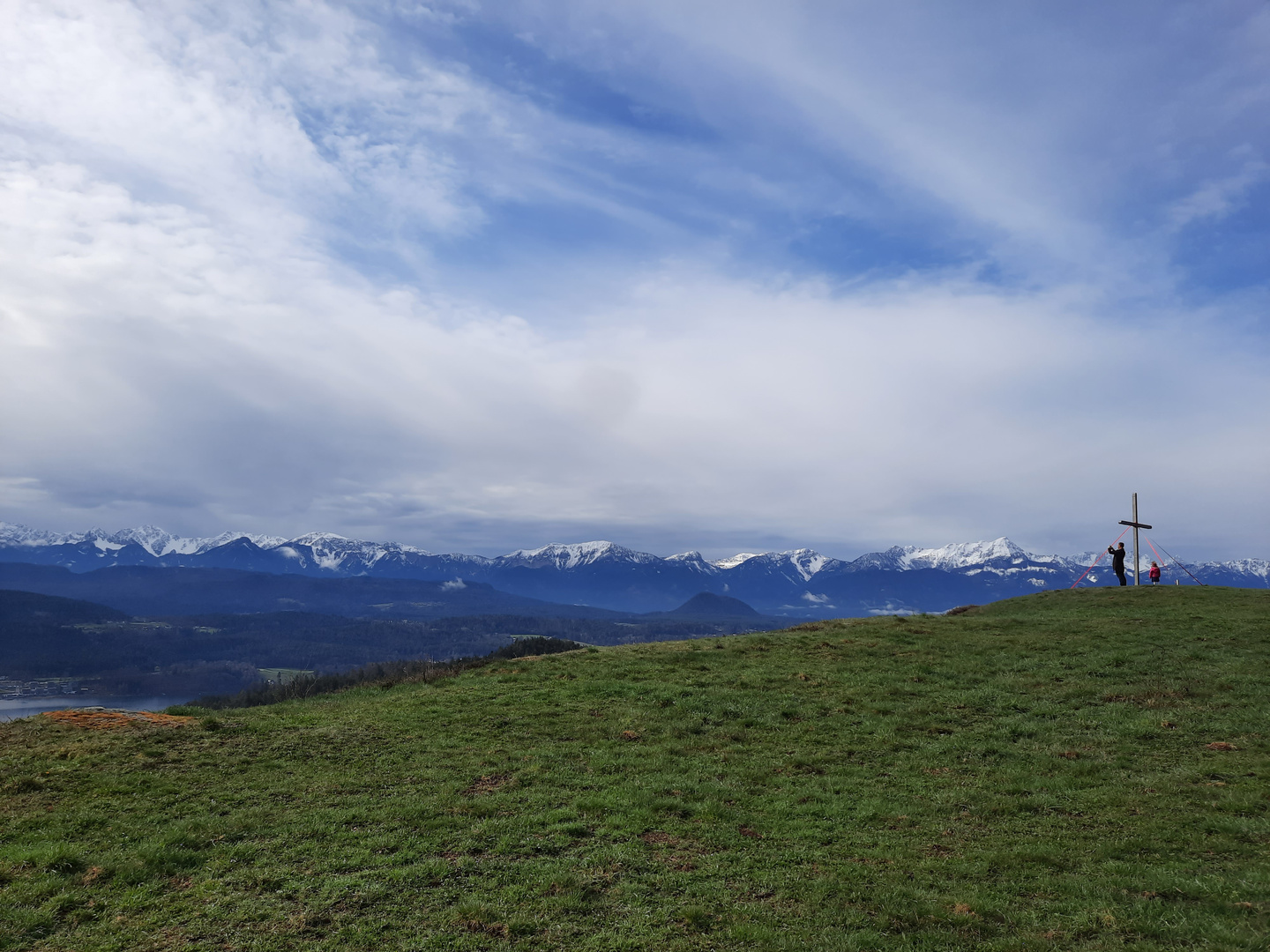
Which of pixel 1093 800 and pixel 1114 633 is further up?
pixel 1114 633

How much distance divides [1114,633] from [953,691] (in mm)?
15210

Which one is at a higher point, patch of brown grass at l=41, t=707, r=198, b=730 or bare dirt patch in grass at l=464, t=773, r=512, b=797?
patch of brown grass at l=41, t=707, r=198, b=730

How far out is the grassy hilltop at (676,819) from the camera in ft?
38.6

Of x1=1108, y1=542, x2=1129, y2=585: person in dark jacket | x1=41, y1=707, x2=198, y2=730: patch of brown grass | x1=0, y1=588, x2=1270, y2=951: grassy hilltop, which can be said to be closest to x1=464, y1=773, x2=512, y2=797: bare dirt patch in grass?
x1=0, y1=588, x2=1270, y2=951: grassy hilltop

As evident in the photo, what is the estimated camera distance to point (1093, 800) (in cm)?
1733

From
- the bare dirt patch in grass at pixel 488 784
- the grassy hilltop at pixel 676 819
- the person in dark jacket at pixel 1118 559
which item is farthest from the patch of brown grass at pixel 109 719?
the person in dark jacket at pixel 1118 559

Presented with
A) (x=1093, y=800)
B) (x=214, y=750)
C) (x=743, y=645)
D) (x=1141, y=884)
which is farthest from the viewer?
(x=743, y=645)

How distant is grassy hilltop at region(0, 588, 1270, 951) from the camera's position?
38.6 ft

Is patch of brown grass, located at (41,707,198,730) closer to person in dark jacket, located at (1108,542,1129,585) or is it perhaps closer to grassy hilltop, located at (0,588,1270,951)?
grassy hilltop, located at (0,588,1270,951)

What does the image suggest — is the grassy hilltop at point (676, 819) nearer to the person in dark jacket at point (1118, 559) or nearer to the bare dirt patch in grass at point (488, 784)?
the bare dirt patch in grass at point (488, 784)

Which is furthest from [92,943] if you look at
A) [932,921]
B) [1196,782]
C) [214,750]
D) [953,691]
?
[953,691]

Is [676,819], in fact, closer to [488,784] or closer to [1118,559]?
[488,784]

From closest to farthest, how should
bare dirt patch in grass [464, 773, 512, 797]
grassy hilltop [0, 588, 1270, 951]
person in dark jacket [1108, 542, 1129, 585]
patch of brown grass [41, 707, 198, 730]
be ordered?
1. grassy hilltop [0, 588, 1270, 951]
2. bare dirt patch in grass [464, 773, 512, 797]
3. patch of brown grass [41, 707, 198, 730]
4. person in dark jacket [1108, 542, 1129, 585]

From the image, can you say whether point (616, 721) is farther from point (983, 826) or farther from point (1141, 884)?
point (1141, 884)
